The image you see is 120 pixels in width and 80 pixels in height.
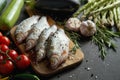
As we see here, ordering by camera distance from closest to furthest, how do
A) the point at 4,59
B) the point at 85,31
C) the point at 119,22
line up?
the point at 4,59 → the point at 85,31 → the point at 119,22

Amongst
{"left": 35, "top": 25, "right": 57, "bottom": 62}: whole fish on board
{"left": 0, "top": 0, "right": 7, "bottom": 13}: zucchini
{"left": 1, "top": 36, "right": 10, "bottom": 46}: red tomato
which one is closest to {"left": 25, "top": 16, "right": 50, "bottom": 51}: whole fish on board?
{"left": 35, "top": 25, "right": 57, "bottom": 62}: whole fish on board

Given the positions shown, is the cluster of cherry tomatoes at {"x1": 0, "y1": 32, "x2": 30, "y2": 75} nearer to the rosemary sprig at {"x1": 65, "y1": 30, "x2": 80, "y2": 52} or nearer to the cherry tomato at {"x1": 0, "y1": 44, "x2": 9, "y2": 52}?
the cherry tomato at {"x1": 0, "y1": 44, "x2": 9, "y2": 52}

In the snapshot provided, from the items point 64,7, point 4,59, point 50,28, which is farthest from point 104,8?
point 4,59

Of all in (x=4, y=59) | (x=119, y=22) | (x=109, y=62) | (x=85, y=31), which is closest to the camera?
(x=4, y=59)

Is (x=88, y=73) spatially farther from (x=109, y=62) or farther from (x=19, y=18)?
(x=19, y=18)

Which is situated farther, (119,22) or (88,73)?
(119,22)

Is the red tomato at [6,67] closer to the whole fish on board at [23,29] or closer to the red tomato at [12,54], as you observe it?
the red tomato at [12,54]
